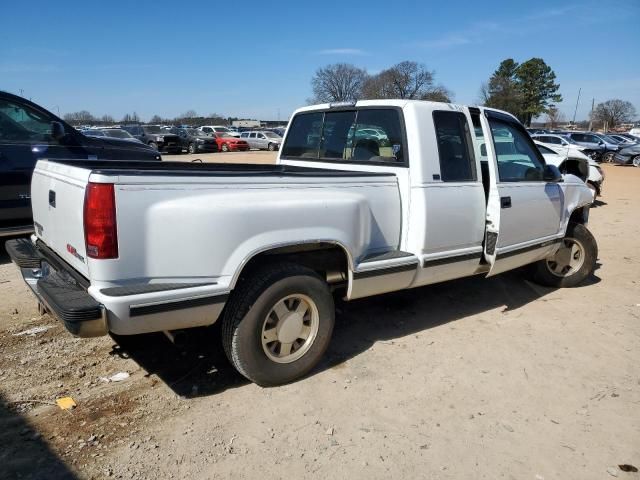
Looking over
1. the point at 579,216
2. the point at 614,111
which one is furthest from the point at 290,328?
the point at 614,111

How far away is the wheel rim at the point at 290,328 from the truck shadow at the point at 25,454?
1.30 meters

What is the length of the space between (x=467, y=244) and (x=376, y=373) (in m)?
1.39

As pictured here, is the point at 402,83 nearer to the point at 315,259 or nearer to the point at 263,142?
the point at 263,142

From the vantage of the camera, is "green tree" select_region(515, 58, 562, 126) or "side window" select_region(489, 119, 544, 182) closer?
"side window" select_region(489, 119, 544, 182)

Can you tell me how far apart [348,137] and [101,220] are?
99.2 inches

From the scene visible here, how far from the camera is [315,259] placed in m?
3.59

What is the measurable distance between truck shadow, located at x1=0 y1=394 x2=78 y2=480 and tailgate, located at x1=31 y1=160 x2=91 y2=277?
0.95 metres

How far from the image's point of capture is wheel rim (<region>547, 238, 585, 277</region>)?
578 centimetres

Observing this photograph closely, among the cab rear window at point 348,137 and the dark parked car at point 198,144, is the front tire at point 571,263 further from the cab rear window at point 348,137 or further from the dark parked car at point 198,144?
the dark parked car at point 198,144

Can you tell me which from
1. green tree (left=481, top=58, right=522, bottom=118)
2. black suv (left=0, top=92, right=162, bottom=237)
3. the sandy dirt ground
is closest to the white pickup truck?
the sandy dirt ground

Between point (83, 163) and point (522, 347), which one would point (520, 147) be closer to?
point (522, 347)

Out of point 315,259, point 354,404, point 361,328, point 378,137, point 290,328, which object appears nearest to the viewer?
point 354,404

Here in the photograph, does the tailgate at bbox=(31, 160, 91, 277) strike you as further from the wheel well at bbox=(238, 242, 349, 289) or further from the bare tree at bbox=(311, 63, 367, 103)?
the bare tree at bbox=(311, 63, 367, 103)

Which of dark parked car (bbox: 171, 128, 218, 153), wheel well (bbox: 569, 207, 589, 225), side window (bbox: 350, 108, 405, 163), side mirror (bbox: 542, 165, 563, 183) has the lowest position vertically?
dark parked car (bbox: 171, 128, 218, 153)
